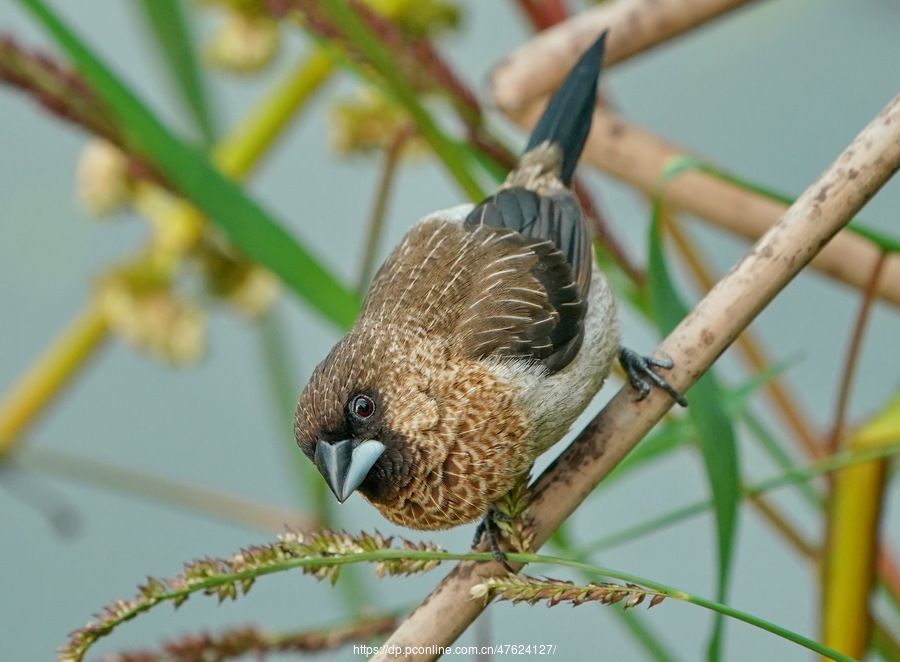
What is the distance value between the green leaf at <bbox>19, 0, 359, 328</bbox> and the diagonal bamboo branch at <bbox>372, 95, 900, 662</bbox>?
1.49 ft

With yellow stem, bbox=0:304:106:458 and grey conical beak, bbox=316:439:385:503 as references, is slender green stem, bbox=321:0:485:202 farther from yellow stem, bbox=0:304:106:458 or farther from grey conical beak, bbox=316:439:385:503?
yellow stem, bbox=0:304:106:458

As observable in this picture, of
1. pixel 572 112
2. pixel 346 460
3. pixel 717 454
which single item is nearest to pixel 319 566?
pixel 346 460

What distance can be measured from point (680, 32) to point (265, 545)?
1088mm

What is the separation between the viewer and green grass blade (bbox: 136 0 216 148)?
1.61 m

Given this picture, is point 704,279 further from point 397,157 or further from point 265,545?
point 265,545

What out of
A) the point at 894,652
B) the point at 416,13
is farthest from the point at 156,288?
the point at 894,652

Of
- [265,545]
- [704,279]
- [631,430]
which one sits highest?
[704,279]

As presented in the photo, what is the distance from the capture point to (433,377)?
1.37m

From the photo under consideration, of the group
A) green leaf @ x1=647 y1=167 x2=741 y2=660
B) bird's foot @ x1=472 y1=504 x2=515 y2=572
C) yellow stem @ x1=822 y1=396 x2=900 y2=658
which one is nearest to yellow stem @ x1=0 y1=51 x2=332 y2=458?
bird's foot @ x1=472 y1=504 x2=515 y2=572

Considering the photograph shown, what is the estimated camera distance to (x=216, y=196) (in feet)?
4.62

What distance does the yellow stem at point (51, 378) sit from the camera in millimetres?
2029

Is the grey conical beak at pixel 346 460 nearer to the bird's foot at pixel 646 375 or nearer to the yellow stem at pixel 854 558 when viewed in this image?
the bird's foot at pixel 646 375

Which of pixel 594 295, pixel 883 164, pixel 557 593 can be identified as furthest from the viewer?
pixel 594 295

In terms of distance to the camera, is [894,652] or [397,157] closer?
[894,652]
